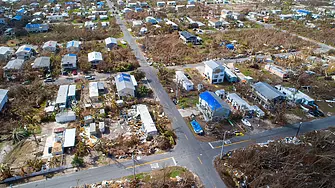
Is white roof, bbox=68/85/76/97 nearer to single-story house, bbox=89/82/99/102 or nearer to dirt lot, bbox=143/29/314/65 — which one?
single-story house, bbox=89/82/99/102

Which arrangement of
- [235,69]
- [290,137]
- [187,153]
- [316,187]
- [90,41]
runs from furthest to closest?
[90,41], [235,69], [290,137], [187,153], [316,187]

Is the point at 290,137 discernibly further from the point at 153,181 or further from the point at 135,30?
the point at 135,30

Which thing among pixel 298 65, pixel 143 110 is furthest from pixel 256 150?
pixel 298 65

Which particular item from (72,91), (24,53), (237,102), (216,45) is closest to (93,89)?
(72,91)

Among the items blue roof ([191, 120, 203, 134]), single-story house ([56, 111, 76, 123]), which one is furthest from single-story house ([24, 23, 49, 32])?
blue roof ([191, 120, 203, 134])

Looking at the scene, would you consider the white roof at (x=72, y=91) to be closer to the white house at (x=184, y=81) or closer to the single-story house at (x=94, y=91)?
the single-story house at (x=94, y=91)

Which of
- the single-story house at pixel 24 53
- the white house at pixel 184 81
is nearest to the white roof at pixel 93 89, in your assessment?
the white house at pixel 184 81
